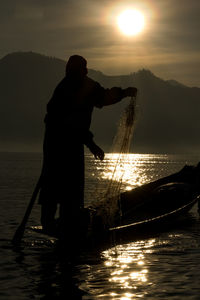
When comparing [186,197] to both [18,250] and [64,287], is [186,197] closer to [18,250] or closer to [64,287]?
[18,250]

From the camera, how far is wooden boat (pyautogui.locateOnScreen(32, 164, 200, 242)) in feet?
49.4

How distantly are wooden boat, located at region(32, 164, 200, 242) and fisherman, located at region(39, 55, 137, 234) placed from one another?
5.39ft

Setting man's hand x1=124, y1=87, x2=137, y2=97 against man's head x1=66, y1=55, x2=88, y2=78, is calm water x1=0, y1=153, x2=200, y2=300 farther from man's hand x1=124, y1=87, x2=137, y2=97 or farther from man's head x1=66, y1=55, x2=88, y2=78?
man's head x1=66, y1=55, x2=88, y2=78

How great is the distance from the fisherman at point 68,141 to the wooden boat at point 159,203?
5.39ft

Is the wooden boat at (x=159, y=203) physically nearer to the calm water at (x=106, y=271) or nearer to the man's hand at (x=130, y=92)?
the calm water at (x=106, y=271)

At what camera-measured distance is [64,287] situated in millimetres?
9602

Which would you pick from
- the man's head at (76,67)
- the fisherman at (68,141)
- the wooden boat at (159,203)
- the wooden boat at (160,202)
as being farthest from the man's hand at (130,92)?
the wooden boat at (160,202)

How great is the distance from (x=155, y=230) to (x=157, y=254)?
252 centimetres

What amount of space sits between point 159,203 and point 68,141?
7088 mm

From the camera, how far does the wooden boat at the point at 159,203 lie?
15068 mm

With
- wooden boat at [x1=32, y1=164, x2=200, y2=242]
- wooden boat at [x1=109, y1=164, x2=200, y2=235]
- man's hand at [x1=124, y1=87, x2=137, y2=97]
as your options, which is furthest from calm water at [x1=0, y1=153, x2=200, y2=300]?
wooden boat at [x1=109, y1=164, x2=200, y2=235]

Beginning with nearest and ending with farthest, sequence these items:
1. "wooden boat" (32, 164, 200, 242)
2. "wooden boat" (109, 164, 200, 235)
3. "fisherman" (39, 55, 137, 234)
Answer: "fisherman" (39, 55, 137, 234) < "wooden boat" (32, 164, 200, 242) < "wooden boat" (109, 164, 200, 235)

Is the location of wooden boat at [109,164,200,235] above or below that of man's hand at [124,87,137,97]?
below

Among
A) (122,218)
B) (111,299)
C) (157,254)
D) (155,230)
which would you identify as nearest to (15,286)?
(111,299)
